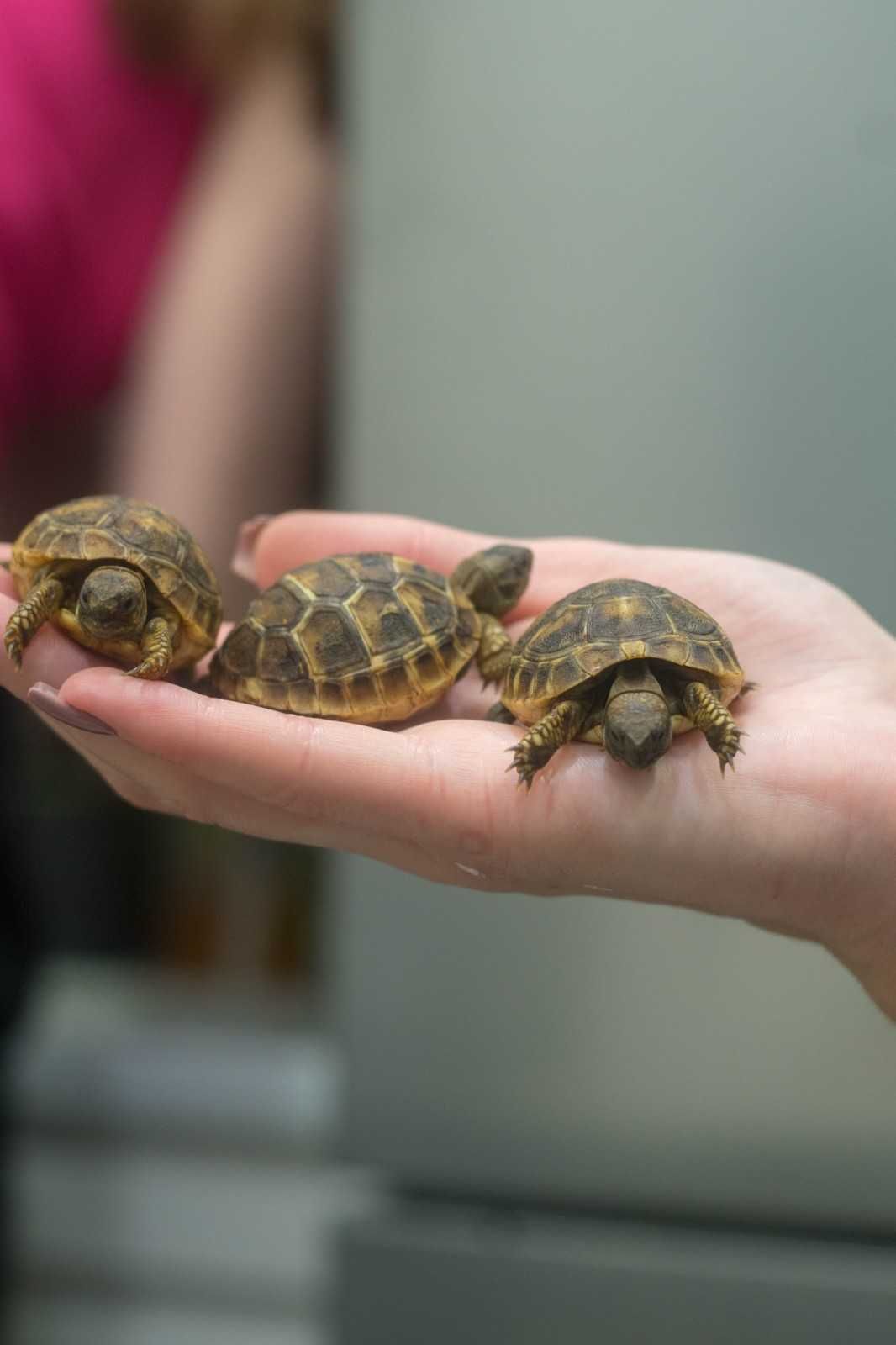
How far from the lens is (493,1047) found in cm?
210

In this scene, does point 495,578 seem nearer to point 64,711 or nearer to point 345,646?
point 345,646

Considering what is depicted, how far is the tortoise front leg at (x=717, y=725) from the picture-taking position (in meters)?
1.23

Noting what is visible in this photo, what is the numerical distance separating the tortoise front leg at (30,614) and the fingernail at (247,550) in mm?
245

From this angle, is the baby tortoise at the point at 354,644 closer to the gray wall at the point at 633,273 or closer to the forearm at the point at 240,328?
the forearm at the point at 240,328

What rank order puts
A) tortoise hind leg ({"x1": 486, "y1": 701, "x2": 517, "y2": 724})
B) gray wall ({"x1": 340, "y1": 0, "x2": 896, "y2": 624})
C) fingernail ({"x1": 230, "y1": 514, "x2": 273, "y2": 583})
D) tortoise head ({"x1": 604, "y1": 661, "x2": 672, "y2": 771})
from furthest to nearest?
1. gray wall ({"x1": 340, "y1": 0, "x2": 896, "y2": 624})
2. fingernail ({"x1": 230, "y1": 514, "x2": 273, "y2": 583})
3. tortoise hind leg ({"x1": 486, "y1": 701, "x2": 517, "y2": 724})
4. tortoise head ({"x1": 604, "y1": 661, "x2": 672, "y2": 771})

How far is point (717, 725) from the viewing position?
124 centimetres

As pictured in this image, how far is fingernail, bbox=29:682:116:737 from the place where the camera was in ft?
3.92

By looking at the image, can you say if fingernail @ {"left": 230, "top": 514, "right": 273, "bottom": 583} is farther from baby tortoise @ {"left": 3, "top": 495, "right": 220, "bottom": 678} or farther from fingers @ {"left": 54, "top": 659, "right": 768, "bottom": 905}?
fingers @ {"left": 54, "top": 659, "right": 768, "bottom": 905}

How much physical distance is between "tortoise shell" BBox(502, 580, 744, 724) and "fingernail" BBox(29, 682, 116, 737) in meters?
0.44

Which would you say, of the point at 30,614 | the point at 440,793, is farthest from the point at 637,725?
the point at 30,614

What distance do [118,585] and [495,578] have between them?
1.61 feet

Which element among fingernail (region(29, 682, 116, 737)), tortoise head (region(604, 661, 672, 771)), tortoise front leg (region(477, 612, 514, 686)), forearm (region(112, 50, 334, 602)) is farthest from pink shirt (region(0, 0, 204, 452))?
tortoise head (region(604, 661, 672, 771))

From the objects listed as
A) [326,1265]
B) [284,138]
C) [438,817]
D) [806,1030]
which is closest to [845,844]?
[438,817]

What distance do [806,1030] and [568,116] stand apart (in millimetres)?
1438
